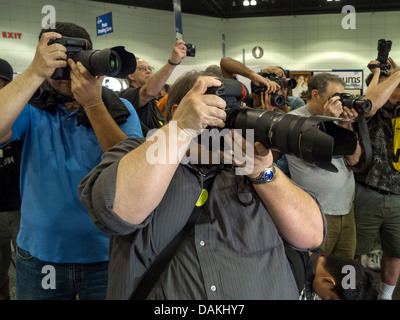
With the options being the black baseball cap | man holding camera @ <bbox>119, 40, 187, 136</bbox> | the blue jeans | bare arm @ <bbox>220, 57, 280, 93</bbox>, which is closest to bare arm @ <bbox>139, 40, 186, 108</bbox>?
man holding camera @ <bbox>119, 40, 187, 136</bbox>

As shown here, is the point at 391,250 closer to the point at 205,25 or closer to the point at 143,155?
the point at 143,155

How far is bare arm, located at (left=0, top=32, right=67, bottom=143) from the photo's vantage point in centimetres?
89

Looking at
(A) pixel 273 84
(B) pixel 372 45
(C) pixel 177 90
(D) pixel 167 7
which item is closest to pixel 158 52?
(D) pixel 167 7

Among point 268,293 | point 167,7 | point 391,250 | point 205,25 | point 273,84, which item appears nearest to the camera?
point 268,293

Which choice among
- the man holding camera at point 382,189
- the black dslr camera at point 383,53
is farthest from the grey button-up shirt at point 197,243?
the black dslr camera at point 383,53

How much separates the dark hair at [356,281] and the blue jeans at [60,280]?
112 cm

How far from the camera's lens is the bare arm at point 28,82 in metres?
0.89

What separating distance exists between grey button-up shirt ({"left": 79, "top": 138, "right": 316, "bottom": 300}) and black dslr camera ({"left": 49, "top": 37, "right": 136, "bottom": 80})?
23cm

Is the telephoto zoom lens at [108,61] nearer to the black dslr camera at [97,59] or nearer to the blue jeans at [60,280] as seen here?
the black dslr camera at [97,59]

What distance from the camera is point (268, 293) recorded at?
822mm

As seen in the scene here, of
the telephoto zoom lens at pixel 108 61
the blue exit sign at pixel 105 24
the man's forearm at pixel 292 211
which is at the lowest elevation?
the man's forearm at pixel 292 211

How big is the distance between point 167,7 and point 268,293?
11.0 metres

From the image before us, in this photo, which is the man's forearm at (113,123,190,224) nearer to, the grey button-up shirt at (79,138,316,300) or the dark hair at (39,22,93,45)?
the grey button-up shirt at (79,138,316,300)
